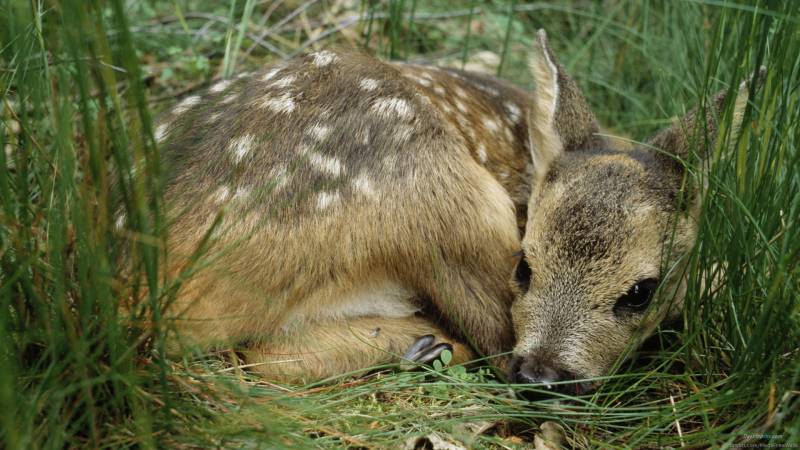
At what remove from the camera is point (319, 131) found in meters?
2.92

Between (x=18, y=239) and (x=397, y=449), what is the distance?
3.93ft

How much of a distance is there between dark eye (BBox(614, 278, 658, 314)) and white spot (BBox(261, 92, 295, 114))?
4.51 feet

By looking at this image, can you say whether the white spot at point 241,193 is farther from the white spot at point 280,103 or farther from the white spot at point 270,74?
the white spot at point 270,74

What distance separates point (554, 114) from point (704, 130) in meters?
0.80

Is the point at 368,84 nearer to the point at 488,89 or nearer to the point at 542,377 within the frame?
the point at 488,89

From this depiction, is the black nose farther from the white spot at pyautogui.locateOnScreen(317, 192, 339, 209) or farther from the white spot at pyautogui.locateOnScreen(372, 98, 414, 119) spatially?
the white spot at pyautogui.locateOnScreen(372, 98, 414, 119)

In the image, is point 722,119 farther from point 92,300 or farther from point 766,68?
point 92,300

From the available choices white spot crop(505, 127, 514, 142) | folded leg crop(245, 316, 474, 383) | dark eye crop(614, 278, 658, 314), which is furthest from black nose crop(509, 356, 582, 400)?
white spot crop(505, 127, 514, 142)

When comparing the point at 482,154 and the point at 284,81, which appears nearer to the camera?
the point at 284,81

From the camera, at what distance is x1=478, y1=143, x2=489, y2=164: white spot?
132 inches

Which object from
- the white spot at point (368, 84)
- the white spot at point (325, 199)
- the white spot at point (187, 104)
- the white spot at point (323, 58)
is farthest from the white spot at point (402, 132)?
the white spot at point (187, 104)

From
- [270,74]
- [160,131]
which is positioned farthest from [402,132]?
[160,131]

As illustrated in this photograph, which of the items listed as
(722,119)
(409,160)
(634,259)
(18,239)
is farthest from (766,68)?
(18,239)

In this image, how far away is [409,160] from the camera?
2955 millimetres
